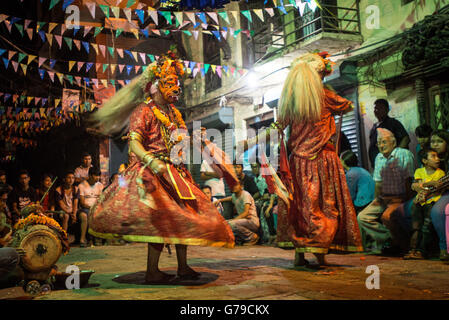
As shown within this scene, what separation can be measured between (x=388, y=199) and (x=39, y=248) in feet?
15.2

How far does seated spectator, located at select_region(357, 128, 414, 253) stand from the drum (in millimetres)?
4254

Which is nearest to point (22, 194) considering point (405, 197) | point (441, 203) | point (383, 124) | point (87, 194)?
point (87, 194)

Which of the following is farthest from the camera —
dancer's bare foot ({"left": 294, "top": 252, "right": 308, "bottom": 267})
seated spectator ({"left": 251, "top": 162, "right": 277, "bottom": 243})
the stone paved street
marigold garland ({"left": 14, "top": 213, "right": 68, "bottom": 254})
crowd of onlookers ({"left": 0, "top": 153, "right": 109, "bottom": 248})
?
crowd of onlookers ({"left": 0, "top": 153, "right": 109, "bottom": 248})

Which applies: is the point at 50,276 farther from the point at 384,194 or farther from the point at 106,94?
the point at 106,94

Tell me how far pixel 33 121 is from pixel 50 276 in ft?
37.8

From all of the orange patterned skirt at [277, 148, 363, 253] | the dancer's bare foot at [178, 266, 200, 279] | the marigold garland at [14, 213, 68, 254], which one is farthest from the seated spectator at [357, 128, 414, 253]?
the marigold garland at [14, 213, 68, 254]

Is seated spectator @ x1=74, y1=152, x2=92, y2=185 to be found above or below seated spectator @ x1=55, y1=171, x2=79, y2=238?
above

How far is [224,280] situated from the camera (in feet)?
12.0

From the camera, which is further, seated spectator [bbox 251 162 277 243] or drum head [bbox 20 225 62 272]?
seated spectator [bbox 251 162 277 243]

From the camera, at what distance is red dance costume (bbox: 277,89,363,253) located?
4.07m

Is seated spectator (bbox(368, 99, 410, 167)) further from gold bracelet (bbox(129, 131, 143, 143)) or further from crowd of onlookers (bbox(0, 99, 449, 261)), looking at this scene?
gold bracelet (bbox(129, 131, 143, 143))

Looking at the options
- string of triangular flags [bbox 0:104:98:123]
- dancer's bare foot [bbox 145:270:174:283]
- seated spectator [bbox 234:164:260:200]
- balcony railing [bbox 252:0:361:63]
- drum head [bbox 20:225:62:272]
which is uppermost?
balcony railing [bbox 252:0:361:63]

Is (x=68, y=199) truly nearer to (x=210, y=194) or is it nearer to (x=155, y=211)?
(x=210, y=194)
